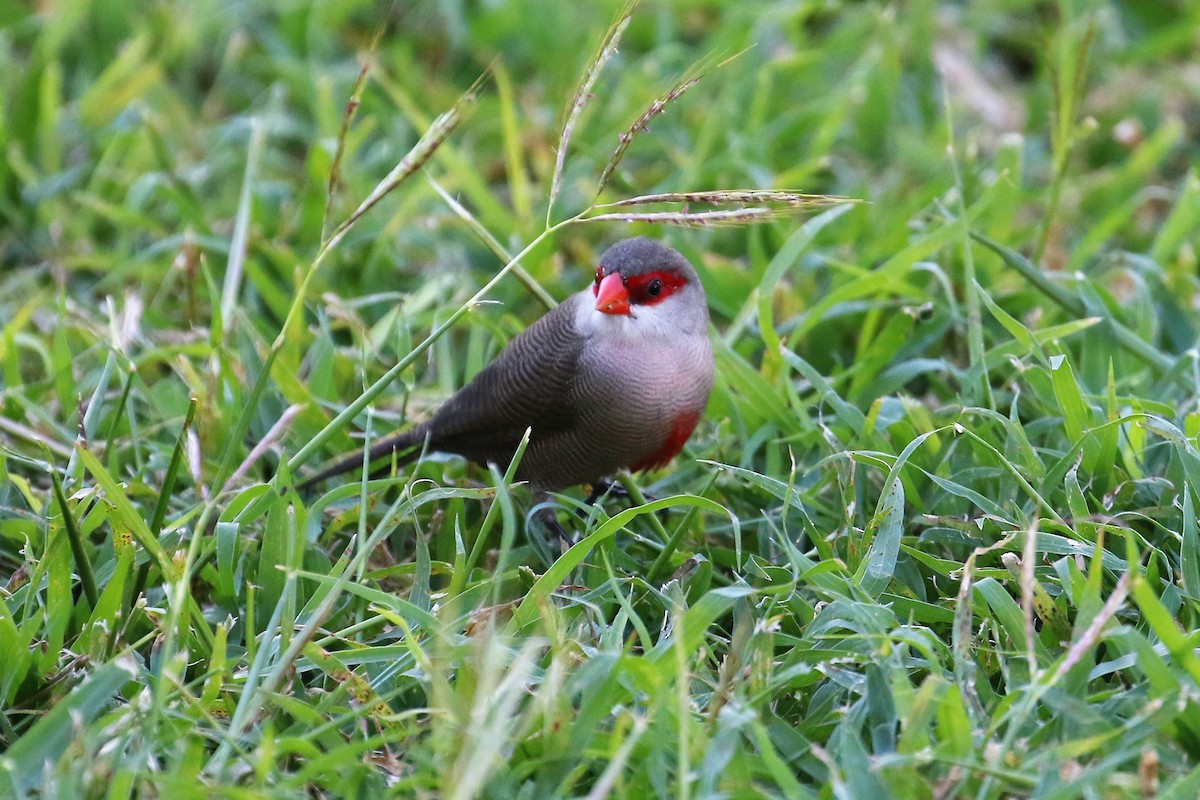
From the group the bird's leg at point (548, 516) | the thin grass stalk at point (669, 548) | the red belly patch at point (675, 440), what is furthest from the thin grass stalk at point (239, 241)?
the thin grass stalk at point (669, 548)

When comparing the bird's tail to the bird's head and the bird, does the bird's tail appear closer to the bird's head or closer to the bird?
the bird

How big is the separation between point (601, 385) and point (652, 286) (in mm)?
283

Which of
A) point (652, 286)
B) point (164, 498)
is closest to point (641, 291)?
point (652, 286)

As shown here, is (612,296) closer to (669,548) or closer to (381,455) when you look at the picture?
(669,548)

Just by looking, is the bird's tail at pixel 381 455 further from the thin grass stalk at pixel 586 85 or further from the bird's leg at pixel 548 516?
the thin grass stalk at pixel 586 85

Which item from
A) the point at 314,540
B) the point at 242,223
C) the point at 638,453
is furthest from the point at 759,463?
the point at 242,223

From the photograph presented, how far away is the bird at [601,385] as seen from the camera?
308 centimetres

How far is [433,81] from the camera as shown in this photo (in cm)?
550

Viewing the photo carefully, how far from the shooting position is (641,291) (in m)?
3.13

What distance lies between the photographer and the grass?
228 cm

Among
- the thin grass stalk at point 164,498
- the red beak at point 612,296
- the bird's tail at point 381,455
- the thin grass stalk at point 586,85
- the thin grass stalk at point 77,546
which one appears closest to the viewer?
the thin grass stalk at point 586,85

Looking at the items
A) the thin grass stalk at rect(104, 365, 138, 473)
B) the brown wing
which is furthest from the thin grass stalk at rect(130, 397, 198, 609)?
the brown wing

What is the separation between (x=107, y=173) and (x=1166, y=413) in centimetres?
360

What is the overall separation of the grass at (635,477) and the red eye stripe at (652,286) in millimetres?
144
